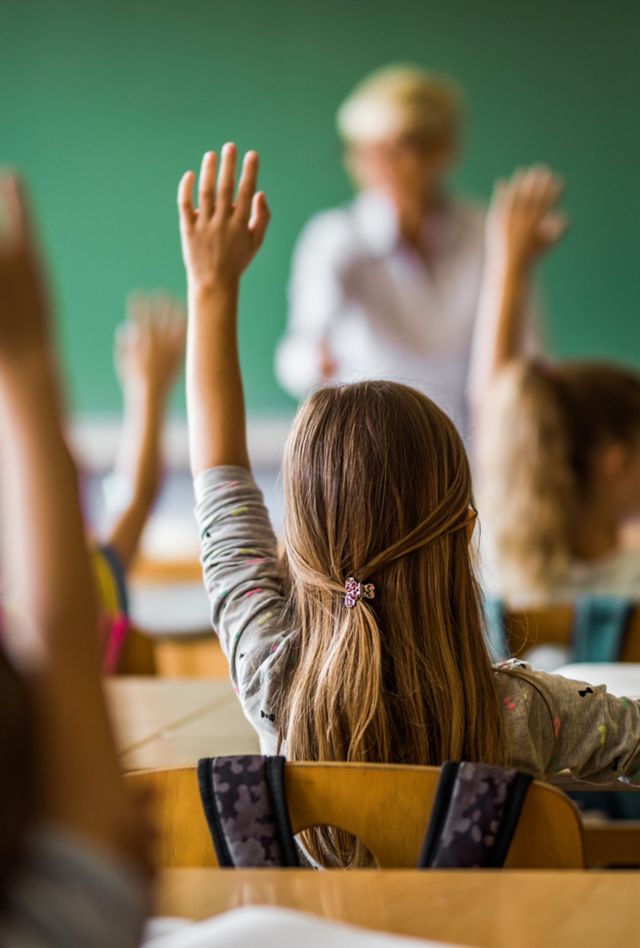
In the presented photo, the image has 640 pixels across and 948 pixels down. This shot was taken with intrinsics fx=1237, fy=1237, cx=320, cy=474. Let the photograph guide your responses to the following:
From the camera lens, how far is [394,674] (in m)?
1.04

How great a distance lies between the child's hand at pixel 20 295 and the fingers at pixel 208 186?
0.84 meters

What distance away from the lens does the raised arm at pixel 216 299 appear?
1268 mm

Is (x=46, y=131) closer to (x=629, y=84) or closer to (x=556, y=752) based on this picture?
(x=629, y=84)

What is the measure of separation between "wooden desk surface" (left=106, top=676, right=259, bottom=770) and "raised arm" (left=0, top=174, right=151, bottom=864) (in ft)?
2.45

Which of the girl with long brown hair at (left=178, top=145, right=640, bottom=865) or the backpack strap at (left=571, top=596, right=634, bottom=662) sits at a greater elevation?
the girl with long brown hair at (left=178, top=145, right=640, bottom=865)

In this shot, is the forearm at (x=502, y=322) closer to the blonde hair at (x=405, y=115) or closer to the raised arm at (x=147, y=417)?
the raised arm at (x=147, y=417)

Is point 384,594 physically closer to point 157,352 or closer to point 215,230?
point 215,230

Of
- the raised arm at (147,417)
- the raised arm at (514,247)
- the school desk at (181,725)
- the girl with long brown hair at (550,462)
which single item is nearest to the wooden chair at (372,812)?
the school desk at (181,725)

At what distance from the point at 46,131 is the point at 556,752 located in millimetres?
3934

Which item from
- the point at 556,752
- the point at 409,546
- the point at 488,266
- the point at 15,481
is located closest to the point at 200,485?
the point at 409,546

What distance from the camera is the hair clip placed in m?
1.05

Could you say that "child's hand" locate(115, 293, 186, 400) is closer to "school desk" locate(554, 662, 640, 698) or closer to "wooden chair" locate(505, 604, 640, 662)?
"wooden chair" locate(505, 604, 640, 662)

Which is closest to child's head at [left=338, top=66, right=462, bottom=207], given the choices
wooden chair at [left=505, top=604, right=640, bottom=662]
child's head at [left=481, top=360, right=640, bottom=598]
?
child's head at [left=481, top=360, right=640, bottom=598]

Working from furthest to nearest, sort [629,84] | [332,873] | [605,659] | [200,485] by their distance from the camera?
[629,84] → [605,659] → [200,485] → [332,873]
